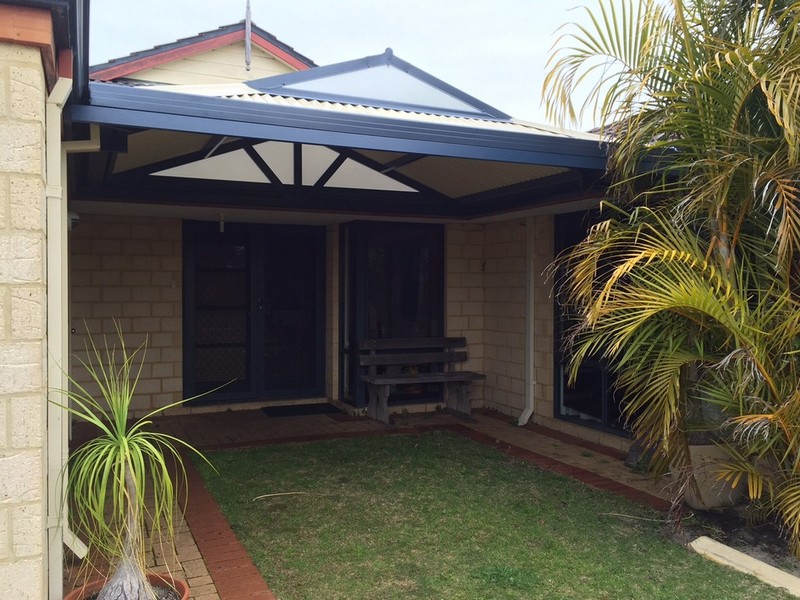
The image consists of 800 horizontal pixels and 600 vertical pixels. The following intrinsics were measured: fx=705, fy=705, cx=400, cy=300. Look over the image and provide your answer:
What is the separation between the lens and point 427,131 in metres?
3.99

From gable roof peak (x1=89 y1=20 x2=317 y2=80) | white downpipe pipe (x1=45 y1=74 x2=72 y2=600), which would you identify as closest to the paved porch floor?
white downpipe pipe (x1=45 y1=74 x2=72 y2=600)

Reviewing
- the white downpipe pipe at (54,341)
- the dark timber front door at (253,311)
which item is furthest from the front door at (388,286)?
the white downpipe pipe at (54,341)

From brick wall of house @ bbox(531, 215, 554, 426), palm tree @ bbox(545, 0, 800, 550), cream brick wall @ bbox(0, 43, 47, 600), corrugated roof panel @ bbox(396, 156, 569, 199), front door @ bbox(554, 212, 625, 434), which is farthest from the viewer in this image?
brick wall of house @ bbox(531, 215, 554, 426)

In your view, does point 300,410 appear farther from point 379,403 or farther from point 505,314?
point 505,314

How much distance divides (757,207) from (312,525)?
3.15m

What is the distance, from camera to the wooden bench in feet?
23.7

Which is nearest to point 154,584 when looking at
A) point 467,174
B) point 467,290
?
point 467,174

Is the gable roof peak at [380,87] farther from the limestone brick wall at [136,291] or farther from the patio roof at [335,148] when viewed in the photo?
the limestone brick wall at [136,291]

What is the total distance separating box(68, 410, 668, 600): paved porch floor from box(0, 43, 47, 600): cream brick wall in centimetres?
97

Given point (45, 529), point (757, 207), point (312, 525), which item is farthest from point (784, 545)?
point (45, 529)

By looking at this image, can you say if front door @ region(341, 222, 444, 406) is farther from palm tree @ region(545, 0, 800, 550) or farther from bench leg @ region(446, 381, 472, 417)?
palm tree @ region(545, 0, 800, 550)

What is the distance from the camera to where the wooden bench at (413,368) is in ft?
23.7

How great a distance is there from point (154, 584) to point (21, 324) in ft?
4.36

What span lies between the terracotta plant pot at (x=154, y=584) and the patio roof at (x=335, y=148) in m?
2.09
